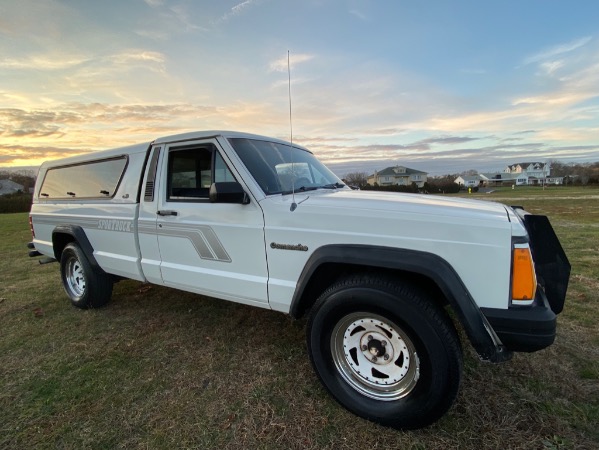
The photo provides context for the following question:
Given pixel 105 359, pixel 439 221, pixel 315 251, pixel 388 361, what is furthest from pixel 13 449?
pixel 439 221

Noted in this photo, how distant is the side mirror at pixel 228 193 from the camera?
108 inches

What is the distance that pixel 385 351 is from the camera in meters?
2.43

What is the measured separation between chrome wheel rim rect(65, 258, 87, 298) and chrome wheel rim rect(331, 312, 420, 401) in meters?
4.03

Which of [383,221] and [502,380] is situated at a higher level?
[383,221]

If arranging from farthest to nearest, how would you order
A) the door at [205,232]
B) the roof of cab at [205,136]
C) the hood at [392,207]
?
the roof of cab at [205,136] → the door at [205,232] → the hood at [392,207]

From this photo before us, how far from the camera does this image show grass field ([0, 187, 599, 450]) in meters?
2.30

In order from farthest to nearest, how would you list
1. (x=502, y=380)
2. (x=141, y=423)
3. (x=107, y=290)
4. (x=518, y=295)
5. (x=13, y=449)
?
(x=107, y=290) → (x=502, y=380) → (x=141, y=423) → (x=13, y=449) → (x=518, y=295)

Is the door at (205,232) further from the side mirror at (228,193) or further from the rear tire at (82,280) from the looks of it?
the rear tire at (82,280)

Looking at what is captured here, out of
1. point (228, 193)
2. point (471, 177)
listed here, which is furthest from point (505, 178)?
point (228, 193)

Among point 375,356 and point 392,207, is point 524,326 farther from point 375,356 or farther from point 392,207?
point 392,207

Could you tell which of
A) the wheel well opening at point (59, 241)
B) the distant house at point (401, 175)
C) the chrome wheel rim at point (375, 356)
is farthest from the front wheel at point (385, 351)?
the distant house at point (401, 175)

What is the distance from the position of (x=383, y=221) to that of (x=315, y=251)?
543 mm

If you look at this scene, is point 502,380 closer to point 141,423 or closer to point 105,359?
point 141,423

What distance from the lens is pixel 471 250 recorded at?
2.12 m
